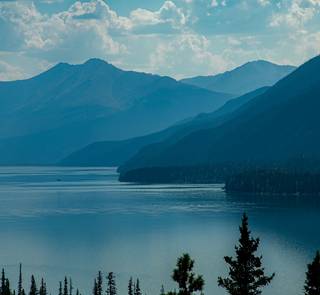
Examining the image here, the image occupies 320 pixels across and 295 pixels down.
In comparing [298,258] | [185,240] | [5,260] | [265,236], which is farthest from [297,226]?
[5,260]

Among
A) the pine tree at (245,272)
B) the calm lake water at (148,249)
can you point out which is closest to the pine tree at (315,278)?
the pine tree at (245,272)

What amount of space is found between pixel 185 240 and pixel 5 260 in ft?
143

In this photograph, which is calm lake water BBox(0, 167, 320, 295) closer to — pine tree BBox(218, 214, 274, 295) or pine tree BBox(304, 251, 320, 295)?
pine tree BBox(304, 251, 320, 295)

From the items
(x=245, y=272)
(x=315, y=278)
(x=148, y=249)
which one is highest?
(x=148, y=249)

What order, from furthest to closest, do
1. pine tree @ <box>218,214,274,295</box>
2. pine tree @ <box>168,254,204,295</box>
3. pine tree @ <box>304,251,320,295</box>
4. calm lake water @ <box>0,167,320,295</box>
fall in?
1. calm lake water @ <box>0,167,320,295</box>
2. pine tree @ <box>218,214,274,295</box>
3. pine tree @ <box>304,251,320,295</box>
4. pine tree @ <box>168,254,204,295</box>

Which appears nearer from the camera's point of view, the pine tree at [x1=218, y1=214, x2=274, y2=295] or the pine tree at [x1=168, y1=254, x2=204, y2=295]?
the pine tree at [x1=168, y1=254, x2=204, y2=295]

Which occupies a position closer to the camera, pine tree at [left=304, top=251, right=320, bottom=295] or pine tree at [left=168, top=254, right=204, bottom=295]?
pine tree at [left=168, top=254, right=204, bottom=295]

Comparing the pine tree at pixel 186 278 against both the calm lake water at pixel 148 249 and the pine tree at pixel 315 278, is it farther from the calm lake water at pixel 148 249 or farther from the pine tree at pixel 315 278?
the calm lake water at pixel 148 249

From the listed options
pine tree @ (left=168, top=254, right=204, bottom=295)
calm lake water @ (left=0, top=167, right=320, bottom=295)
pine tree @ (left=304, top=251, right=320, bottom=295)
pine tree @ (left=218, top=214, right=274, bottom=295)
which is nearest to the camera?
pine tree @ (left=168, top=254, right=204, bottom=295)

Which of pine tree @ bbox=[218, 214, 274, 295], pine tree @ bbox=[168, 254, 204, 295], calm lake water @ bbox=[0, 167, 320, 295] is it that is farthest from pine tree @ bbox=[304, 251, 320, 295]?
calm lake water @ bbox=[0, 167, 320, 295]

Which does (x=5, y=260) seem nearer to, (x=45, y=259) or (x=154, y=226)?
(x=45, y=259)

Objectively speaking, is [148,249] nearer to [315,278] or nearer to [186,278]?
[315,278]

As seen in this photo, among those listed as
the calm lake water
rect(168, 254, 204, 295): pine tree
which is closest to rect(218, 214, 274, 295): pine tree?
rect(168, 254, 204, 295): pine tree

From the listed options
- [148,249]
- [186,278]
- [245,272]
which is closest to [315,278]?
[245,272]
